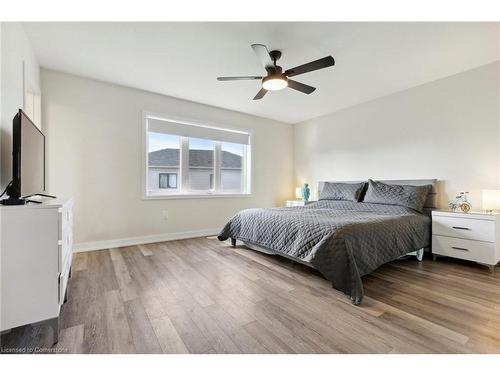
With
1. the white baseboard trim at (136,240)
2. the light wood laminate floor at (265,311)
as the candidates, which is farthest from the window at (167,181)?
the light wood laminate floor at (265,311)

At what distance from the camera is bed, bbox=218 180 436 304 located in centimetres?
190

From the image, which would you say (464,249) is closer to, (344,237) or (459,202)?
(459,202)

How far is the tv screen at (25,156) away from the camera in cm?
139

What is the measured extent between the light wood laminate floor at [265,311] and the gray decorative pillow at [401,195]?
79cm

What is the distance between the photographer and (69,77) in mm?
2994

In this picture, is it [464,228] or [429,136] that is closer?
[464,228]

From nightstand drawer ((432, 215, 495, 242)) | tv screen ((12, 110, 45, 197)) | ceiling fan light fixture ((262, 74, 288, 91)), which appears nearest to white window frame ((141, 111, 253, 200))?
tv screen ((12, 110, 45, 197))

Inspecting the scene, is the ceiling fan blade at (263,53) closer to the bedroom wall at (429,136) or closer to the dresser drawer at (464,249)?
the bedroom wall at (429,136)

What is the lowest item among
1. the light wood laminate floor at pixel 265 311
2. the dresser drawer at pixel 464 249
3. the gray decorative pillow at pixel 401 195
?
the light wood laminate floor at pixel 265 311

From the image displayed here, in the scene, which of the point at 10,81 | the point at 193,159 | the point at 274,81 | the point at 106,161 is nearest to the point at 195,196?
the point at 193,159

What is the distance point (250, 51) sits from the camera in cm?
245

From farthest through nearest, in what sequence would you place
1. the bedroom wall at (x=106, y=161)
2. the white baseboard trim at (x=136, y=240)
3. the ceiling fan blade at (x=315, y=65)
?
the white baseboard trim at (x=136, y=240)
the bedroom wall at (x=106, y=161)
the ceiling fan blade at (x=315, y=65)

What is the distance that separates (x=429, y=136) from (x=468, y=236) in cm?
146

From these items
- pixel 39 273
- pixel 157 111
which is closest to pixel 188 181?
pixel 157 111
